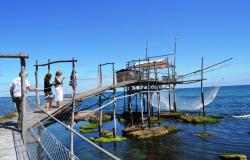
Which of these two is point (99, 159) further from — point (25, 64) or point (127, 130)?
point (25, 64)

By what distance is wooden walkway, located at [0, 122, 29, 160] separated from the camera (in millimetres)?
8641

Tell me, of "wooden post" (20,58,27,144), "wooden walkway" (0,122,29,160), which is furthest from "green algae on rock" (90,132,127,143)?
"wooden post" (20,58,27,144)

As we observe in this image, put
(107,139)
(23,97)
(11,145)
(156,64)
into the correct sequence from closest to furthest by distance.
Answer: (11,145) → (23,97) → (107,139) → (156,64)

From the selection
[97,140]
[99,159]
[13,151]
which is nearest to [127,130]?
[97,140]

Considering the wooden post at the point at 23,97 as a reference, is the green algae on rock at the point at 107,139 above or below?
below

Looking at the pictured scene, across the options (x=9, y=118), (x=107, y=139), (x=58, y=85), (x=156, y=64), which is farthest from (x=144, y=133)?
(x=58, y=85)

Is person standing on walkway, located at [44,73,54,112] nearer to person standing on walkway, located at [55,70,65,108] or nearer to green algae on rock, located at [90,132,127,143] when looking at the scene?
person standing on walkway, located at [55,70,65,108]

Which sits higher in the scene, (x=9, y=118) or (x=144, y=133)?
(x=9, y=118)

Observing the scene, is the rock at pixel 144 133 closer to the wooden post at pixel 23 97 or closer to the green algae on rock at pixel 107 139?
the green algae on rock at pixel 107 139

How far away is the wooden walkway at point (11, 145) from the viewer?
864 cm

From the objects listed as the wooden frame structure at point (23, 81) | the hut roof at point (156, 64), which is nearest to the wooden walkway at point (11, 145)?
the wooden frame structure at point (23, 81)

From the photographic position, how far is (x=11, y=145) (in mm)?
9883

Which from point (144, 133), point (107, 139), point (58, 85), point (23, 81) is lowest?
point (107, 139)

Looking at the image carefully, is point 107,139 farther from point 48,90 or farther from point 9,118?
point 48,90
